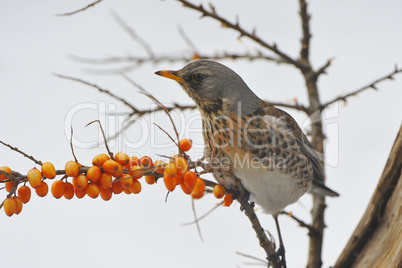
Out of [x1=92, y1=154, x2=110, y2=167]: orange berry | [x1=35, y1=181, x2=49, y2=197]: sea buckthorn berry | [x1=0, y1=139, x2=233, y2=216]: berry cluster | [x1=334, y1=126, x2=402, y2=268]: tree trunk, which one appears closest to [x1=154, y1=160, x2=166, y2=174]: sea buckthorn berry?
[x1=0, y1=139, x2=233, y2=216]: berry cluster

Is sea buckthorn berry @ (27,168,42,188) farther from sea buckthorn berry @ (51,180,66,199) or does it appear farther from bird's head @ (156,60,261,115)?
bird's head @ (156,60,261,115)

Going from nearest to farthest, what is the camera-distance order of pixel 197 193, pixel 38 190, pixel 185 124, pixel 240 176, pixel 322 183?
pixel 38 190, pixel 197 193, pixel 240 176, pixel 185 124, pixel 322 183

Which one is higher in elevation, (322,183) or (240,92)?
(240,92)

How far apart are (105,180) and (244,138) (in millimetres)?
530

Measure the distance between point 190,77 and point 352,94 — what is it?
0.51 metres

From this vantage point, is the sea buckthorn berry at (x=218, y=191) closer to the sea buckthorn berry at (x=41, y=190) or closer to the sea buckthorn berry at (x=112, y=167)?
the sea buckthorn berry at (x=112, y=167)

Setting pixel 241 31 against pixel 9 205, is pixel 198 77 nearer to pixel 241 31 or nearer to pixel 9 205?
pixel 241 31

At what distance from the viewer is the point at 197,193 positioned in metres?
1.00

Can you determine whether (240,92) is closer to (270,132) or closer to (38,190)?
(270,132)

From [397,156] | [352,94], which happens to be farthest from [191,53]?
[397,156]

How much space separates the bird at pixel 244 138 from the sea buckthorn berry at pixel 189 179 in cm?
35

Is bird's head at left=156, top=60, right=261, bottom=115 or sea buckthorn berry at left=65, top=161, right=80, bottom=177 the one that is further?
bird's head at left=156, top=60, right=261, bottom=115

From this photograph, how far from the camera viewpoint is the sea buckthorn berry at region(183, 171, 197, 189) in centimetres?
92

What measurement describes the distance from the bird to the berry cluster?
0.36 m
